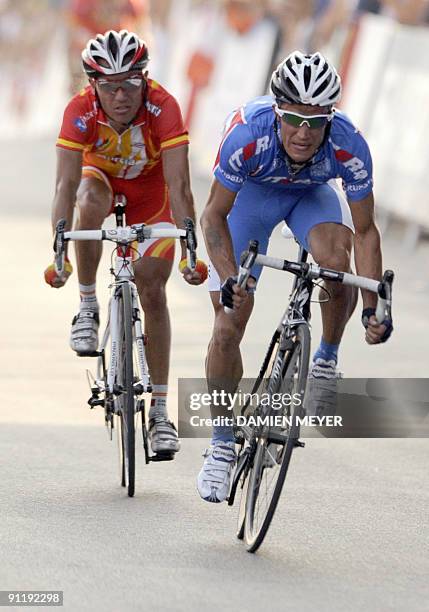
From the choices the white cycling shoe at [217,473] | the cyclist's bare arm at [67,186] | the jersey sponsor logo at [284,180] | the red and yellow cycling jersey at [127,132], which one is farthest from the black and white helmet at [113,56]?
the white cycling shoe at [217,473]

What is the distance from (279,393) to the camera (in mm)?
6727

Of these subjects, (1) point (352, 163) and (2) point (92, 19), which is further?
(2) point (92, 19)

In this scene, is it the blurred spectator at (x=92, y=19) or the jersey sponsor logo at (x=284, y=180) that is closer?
the jersey sponsor logo at (x=284, y=180)

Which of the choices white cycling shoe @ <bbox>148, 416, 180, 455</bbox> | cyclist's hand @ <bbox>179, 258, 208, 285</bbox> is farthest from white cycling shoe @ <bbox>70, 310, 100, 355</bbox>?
cyclist's hand @ <bbox>179, 258, 208, 285</bbox>

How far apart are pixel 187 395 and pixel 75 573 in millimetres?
1690

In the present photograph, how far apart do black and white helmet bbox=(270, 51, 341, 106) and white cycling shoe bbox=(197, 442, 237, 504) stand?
1501 millimetres

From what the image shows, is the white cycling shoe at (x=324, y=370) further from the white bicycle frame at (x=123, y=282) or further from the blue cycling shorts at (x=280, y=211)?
the white bicycle frame at (x=123, y=282)

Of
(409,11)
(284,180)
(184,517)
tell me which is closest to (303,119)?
(284,180)

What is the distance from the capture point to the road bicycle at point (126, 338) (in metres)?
7.42

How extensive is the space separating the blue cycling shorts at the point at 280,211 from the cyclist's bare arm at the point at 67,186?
2.37 ft

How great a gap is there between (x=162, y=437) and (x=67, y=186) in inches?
48.6

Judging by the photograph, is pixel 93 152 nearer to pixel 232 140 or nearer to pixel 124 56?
pixel 124 56

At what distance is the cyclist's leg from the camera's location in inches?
294

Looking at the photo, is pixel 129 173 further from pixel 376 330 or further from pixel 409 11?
pixel 409 11
